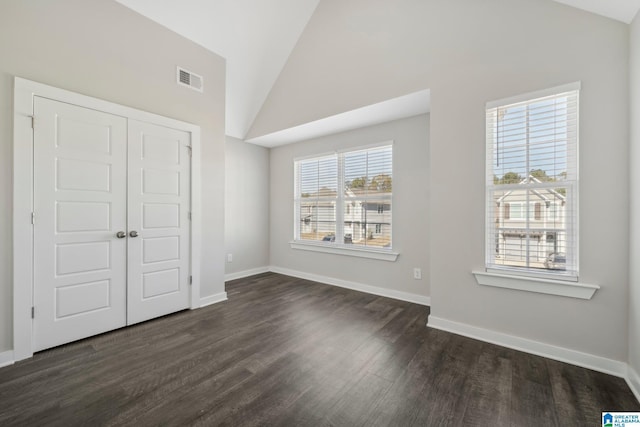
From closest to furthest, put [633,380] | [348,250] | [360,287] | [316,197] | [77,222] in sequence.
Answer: [633,380] → [77,222] → [360,287] → [348,250] → [316,197]

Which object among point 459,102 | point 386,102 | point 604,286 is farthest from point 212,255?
point 604,286

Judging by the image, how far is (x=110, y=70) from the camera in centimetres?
278

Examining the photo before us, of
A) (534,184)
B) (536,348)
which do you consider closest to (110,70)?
(534,184)

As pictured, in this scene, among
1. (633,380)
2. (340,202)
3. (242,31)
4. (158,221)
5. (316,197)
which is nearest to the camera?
(633,380)

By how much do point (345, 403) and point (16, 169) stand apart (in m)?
3.16

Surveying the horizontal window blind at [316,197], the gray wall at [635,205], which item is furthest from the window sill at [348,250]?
the gray wall at [635,205]

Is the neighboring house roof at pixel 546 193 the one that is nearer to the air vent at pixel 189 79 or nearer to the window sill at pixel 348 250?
the window sill at pixel 348 250

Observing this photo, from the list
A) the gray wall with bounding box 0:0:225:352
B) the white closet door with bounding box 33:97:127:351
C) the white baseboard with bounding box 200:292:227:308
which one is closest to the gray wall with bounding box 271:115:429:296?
the white baseboard with bounding box 200:292:227:308

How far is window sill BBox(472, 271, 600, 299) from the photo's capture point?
220 centimetres

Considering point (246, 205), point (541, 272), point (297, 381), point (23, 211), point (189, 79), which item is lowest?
point (297, 381)

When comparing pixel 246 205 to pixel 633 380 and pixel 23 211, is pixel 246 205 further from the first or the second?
pixel 633 380

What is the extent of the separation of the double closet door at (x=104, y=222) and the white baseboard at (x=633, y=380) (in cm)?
417

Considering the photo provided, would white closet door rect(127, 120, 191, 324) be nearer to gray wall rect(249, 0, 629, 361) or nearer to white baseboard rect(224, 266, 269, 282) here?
white baseboard rect(224, 266, 269, 282)

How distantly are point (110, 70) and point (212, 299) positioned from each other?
113 inches
